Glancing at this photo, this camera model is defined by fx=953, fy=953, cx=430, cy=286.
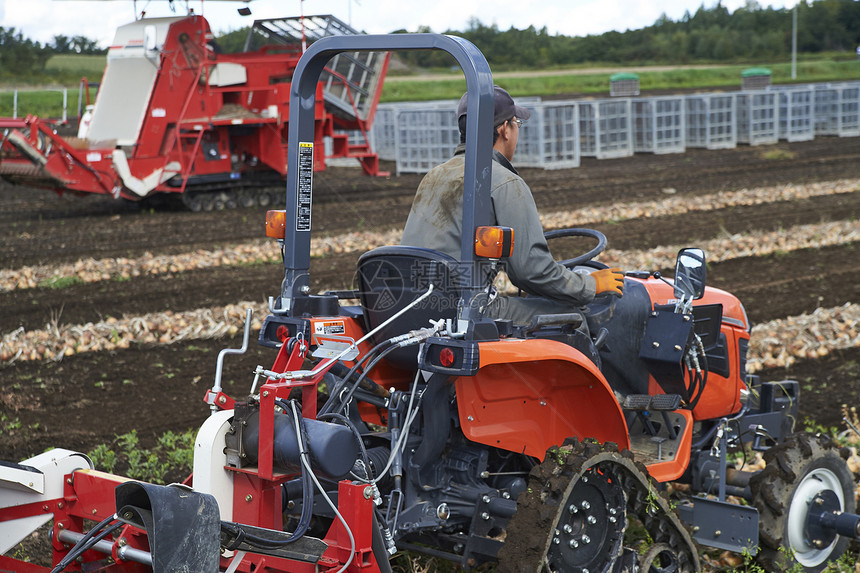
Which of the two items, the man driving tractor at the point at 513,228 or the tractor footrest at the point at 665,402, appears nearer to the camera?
the man driving tractor at the point at 513,228

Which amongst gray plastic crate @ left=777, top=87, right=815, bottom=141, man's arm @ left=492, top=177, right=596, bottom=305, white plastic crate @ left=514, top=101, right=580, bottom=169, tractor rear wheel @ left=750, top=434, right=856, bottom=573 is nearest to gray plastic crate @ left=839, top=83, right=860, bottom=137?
gray plastic crate @ left=777, top=87, right=815, bottom=141

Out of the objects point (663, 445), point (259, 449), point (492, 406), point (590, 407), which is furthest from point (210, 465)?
point (663, 445)

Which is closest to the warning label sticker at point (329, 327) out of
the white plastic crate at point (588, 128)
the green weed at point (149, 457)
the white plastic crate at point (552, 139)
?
the green weed at point (149, 457)

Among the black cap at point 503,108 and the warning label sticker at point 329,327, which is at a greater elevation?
the black cap at point 503,108

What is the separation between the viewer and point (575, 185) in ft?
62.6

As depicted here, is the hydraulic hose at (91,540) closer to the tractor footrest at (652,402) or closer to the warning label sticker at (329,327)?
the warning label sticker at (329,327)

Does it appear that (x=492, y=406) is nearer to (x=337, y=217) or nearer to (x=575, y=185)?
(x=337, y=217)

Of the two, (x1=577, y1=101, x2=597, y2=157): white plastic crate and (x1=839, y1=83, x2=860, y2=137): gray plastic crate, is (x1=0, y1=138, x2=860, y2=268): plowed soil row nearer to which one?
(x1=577, y1=101, x2=597, y2=157): white plastic crate

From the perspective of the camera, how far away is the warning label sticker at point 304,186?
3.75 metres

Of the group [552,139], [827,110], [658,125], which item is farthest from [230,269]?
[827,110]

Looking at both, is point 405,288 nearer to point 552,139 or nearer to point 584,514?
point 584,514

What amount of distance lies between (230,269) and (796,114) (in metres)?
21.2

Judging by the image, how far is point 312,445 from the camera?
3096 mm

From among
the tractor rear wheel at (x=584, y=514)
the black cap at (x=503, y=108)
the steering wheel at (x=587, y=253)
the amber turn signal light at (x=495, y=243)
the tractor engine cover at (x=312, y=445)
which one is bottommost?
the tractor rear wheel at (x=584, y=514)
